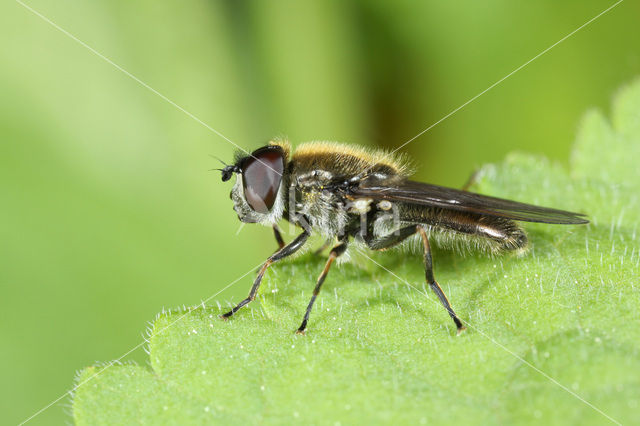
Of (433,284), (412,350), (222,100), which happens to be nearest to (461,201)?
(433,284)

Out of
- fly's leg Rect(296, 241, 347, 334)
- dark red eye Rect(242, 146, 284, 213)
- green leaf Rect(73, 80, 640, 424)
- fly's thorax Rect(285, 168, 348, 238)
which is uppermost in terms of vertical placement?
dark red eye Rect(242, 146, 284, 213)

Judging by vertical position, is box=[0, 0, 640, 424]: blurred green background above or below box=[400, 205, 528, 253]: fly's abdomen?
above

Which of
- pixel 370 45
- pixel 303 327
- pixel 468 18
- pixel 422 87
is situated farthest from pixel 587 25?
pixel 303 327

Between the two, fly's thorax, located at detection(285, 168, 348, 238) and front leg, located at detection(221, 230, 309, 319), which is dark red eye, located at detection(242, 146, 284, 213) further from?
front leg, located at detection(221, 230, 309, 319)

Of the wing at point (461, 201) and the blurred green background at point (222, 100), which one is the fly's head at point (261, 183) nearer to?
the wing at point (461, 201)

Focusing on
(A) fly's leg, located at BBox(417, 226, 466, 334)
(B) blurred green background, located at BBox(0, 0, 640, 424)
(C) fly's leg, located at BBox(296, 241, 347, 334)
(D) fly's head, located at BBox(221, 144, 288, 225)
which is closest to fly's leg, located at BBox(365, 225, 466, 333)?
(A) fly's leg, located at BBox(417, 226, 466, 334)

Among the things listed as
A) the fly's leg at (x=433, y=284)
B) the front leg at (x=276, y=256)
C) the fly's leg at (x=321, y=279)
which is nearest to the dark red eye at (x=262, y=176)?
the front leg at (x=276, y=256)

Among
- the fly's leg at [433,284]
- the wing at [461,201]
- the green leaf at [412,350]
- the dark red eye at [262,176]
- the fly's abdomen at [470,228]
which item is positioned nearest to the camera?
the green leaf at [412,350]

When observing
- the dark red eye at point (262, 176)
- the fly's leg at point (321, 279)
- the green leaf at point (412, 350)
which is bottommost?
the green leaf at point (412, 350)
